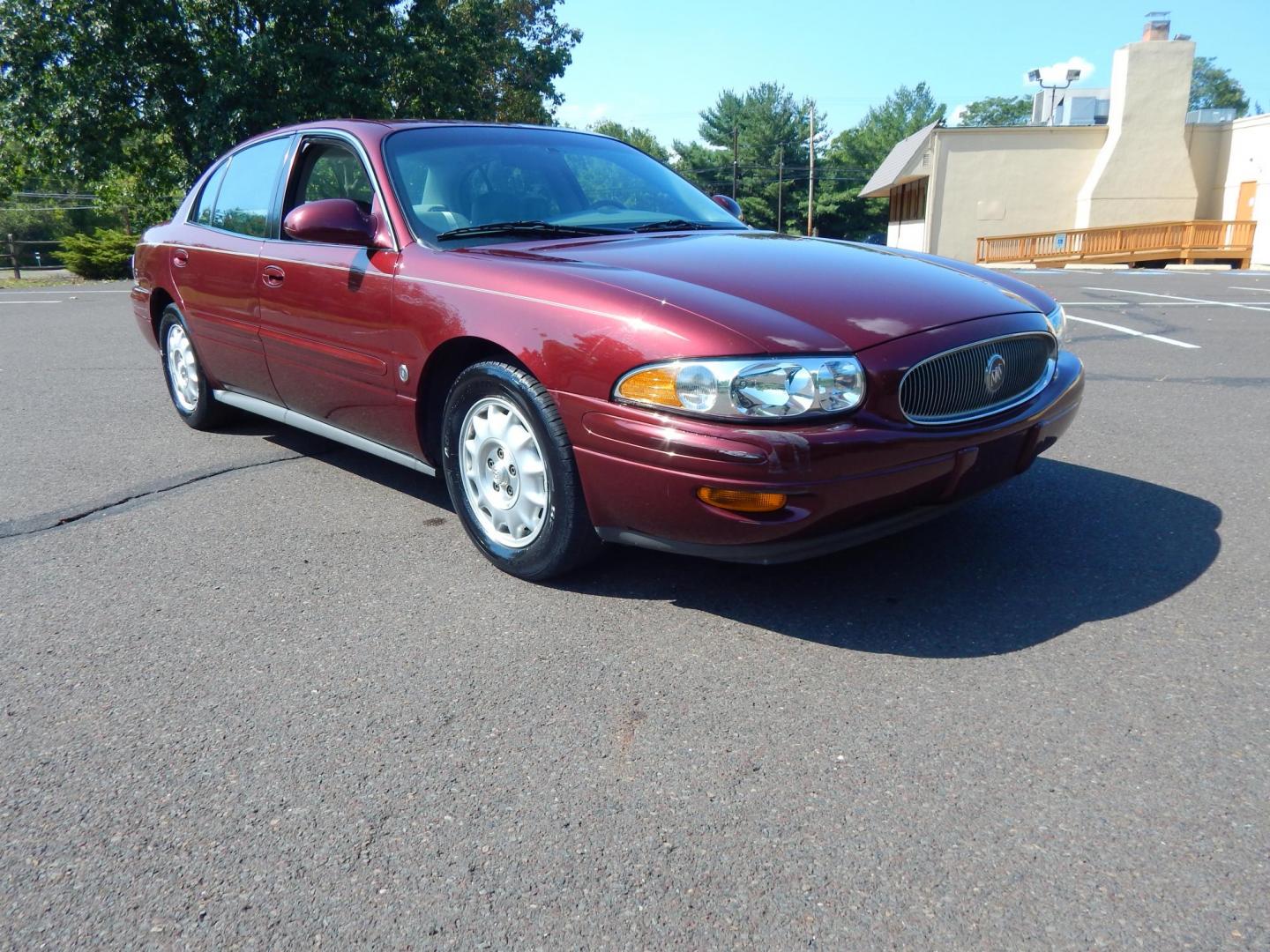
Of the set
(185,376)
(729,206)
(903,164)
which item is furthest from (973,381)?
(903,164)

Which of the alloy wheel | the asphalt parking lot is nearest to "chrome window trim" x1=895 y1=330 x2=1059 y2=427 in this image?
the asphalt parking lot

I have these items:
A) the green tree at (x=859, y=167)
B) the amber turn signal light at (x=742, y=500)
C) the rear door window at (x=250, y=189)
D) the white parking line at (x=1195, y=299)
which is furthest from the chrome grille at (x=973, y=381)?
the green tree at (x=859, y=167)

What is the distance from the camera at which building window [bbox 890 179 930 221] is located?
40750 millimetres

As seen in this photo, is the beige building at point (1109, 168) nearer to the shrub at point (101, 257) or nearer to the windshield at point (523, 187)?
the shrub at point (101, 257)

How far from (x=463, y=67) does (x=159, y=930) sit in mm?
28875

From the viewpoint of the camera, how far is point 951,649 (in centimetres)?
290

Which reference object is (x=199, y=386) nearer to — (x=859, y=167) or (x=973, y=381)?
(x=973, y=381)

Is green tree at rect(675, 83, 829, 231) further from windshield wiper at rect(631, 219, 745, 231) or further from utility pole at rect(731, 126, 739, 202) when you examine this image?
windshield wiper at rect(631, 219, 745, 231)

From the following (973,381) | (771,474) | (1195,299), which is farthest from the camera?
(1195,299)

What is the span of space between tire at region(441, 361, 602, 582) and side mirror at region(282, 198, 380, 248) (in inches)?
29.3

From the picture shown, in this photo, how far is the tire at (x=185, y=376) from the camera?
18.2 ft

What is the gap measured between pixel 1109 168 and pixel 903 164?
805 centimetres

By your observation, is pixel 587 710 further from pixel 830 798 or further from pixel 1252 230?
pixel 1252 230

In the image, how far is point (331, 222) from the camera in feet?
12.2
